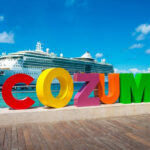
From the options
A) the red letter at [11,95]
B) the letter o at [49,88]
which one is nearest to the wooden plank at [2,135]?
the red letter at [11,95]

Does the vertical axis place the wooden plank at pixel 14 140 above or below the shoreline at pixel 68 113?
below

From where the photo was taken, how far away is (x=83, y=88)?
5.69 metres

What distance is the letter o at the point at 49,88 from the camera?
16.8ft

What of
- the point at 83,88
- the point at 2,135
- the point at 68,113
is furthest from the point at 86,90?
the point at 2,135

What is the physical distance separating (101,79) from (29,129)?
284cm

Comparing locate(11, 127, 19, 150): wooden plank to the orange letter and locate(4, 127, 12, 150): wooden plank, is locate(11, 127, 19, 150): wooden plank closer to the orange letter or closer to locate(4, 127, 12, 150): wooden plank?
locate(4, 127, 12, 150): wooden plank

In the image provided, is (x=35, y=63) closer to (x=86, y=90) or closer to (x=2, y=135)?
(x=86, y=90)

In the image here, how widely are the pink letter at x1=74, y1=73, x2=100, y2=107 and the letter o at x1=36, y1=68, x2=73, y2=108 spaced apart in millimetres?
325

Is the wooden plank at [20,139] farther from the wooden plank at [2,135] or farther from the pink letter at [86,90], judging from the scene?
the pink letter at [86,90]

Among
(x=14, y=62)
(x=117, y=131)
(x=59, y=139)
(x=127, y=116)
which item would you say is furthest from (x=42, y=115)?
(x=14, y=62)

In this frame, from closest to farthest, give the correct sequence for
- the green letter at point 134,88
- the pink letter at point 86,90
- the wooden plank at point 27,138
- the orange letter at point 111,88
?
1. the wooden plank at point 27,138
2. the pink letter at point 86,90
3. the orange letter at point 111,88
4. the green letter at point 134,88

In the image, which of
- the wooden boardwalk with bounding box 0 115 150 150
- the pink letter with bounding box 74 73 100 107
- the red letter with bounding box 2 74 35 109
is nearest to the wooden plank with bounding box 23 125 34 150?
the wooden boardwalk with bounding box 0 115 150 150

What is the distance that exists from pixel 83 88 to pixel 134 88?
188 centimetres

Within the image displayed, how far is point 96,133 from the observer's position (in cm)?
Result: 398
